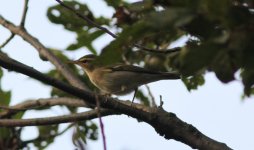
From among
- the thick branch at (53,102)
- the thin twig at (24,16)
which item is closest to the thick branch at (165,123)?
the thick branch at (53,102)

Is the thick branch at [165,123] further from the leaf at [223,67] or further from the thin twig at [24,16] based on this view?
the thin twig at [24,16]

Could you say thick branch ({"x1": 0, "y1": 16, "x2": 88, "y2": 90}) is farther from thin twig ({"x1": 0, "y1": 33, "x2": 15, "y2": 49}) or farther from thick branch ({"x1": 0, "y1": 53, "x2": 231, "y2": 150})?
thick branch ({"x1": 0, "y1": 53, "x2": 231, "y2": 150})

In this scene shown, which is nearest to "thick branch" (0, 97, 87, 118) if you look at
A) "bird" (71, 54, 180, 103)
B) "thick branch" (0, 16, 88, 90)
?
"thick branch" (0, 16, 88, 90)

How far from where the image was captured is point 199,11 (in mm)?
2000

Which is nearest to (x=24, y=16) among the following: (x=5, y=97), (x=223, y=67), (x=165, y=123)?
(x=5, y=97)

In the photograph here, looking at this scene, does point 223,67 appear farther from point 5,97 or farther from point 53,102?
point 5,97

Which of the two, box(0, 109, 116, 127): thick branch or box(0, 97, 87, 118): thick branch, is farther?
box(0, 97, 87, 118): thick branch

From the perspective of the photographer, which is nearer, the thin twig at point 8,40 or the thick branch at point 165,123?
the thick branch at point 165,123

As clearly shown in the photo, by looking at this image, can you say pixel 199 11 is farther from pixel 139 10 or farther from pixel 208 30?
pixel 139 10

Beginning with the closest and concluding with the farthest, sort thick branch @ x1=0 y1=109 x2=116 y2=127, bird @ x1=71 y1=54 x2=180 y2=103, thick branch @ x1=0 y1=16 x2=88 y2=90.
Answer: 1. thick branch @ x1=0 y1=109 x2=116 y2=127
2. thick branch @ x1=0 y1=16 x2=88 y2=90
3. bird @ x1=71 y1=54 x2=180 y2=103

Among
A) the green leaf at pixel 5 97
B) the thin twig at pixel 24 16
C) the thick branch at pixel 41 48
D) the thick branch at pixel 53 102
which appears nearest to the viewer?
the thick branch at pixel 53 102

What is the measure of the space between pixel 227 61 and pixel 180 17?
28 cm

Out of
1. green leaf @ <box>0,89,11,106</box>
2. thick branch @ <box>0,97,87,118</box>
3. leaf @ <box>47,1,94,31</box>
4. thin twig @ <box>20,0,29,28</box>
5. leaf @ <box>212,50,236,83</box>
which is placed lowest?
leaf @ <box>212,50,236,83</box>

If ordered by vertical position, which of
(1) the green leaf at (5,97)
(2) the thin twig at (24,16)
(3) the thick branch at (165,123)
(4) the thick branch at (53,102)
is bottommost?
(3) the thick branch at (165,123)
